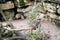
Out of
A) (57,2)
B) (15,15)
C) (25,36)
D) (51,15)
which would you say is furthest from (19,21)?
(25,36)

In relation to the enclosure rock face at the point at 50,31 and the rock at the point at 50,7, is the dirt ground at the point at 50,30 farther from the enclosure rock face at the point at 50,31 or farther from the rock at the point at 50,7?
the rock at the point at 50,7

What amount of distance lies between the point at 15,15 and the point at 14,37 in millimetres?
2105

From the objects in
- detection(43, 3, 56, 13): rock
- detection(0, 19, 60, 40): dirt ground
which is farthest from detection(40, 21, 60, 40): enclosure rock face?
detection(43, 3, 56, 13): rock

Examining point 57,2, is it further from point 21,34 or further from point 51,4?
point 21,34

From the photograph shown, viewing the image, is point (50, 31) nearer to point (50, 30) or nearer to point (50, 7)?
point (50, 30)

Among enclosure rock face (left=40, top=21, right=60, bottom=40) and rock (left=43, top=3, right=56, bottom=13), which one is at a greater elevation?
rock (left=43, top=3, right=56, bottom=13)

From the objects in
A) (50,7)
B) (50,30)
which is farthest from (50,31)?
(50,7)

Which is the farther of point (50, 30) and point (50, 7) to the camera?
point (50, 7)

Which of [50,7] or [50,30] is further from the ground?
[50,7]

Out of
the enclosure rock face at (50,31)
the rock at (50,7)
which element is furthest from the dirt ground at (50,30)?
the rock at (50,7)

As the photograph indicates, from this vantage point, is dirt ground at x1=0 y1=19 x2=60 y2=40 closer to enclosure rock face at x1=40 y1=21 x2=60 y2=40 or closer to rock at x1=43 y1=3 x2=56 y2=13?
enclosure rock face at x1=40 y1=21 x2=60 y2=40

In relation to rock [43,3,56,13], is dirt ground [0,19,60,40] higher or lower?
lower

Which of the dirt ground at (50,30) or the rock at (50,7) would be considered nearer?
the dirt ground at (50,30)

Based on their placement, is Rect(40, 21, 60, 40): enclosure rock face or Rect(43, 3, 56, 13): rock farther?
Rect(43, 3, 56, 13): rock
